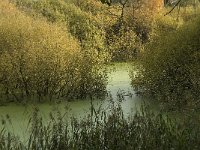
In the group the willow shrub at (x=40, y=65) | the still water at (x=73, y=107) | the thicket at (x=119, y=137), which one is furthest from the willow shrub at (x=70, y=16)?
the thicket at (x=119, y=137)

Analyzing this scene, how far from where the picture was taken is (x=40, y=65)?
47.5 feet

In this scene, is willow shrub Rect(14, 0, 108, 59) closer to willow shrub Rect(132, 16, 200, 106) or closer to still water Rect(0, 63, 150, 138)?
still water Rect(0, 63, 150, 138)

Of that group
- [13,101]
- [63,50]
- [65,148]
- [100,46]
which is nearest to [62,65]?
[63,50]

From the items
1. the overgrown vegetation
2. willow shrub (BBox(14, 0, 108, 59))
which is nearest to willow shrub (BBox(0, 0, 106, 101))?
the overgrown vegetation

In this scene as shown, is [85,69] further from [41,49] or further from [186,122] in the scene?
[186,122]

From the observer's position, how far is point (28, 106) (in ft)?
44.3

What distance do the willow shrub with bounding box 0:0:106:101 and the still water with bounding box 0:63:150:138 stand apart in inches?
29.3

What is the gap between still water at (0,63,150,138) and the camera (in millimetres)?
10585

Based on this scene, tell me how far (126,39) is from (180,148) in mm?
16341

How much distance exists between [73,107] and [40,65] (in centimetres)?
195

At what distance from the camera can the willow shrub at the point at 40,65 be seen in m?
14.4

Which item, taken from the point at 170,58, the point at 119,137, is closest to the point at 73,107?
the point at 170,58

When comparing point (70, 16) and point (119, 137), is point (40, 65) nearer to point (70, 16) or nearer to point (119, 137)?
point (119, 137)

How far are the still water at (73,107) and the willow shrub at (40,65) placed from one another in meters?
0.74
